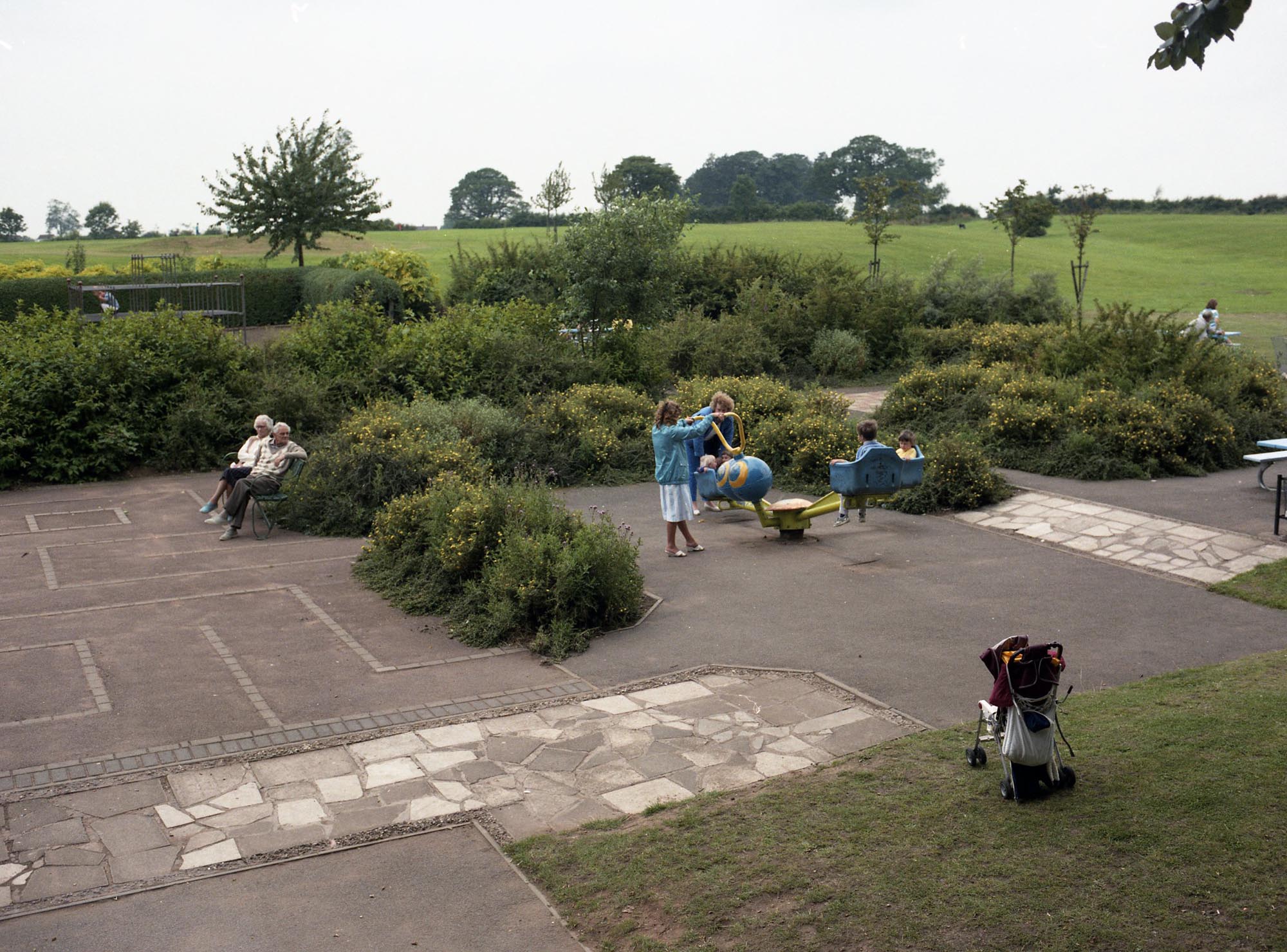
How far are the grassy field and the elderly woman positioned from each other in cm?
2970

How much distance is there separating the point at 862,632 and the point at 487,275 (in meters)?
26.4

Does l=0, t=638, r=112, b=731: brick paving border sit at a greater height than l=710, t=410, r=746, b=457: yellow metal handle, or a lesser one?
lesser

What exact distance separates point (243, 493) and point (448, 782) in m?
7.62

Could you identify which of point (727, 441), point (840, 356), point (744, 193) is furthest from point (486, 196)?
point (727, 441)

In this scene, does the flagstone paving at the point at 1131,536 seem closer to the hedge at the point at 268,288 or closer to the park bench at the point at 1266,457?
the park bench at the point at 1266,457

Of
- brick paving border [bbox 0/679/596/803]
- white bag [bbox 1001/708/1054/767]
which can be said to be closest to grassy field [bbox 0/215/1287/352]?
brick paving border [bbox 0/679/596/803]

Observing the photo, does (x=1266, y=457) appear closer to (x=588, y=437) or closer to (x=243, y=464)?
A: (x=588, y=437)

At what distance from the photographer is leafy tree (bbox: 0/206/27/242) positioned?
224 ft

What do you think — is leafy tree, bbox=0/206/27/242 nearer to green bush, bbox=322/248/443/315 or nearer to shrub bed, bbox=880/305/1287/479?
green bush, bbox=322/248/443/315

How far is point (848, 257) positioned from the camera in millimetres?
56125

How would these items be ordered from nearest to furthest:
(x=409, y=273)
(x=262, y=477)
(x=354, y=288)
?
(x=262, y=477), (x=354, y=288), (x=409, y=273)

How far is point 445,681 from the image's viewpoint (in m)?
8.79

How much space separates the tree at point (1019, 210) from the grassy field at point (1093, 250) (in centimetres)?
607

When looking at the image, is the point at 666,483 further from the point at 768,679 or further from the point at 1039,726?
the point at 1039,726
